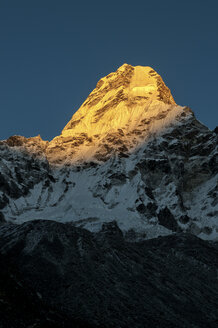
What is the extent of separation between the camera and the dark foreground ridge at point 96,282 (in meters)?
63.1

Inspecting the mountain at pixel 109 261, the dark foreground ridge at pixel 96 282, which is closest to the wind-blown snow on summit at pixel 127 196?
the mountain at pixel 109 261

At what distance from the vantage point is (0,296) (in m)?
60.1

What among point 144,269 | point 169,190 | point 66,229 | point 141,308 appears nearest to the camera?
point 141,308

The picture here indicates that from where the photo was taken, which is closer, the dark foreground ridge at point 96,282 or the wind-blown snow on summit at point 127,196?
the dark foreground ridge at point 96,282

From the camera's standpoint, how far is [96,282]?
77.3 metres

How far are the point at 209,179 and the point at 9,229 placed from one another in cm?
10475

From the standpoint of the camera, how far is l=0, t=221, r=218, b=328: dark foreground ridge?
63.1 m

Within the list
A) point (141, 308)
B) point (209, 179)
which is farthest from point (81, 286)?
point (209, 179)

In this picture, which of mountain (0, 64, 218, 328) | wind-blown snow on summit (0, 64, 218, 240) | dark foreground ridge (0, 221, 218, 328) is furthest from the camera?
wind-blown snow on summit (0, 64, 218, 240)

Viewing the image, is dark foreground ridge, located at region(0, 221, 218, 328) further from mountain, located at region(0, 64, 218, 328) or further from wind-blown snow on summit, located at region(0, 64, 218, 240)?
wind-blown snow on summit, located at region(0, 64, 218, 240)

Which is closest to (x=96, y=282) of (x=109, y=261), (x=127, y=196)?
(x=109, y=261)

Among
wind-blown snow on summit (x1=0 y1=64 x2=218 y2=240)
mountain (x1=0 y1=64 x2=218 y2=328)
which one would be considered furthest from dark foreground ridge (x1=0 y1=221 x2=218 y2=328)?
wind-blown snow on summit (x1=0 y1=64 x2=218 y2=240)

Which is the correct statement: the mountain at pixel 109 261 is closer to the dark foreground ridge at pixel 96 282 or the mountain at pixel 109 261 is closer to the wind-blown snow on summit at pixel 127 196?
the dark foreground ridge at pixel 96 282

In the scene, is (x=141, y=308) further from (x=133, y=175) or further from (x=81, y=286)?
(x=133, y=175)
